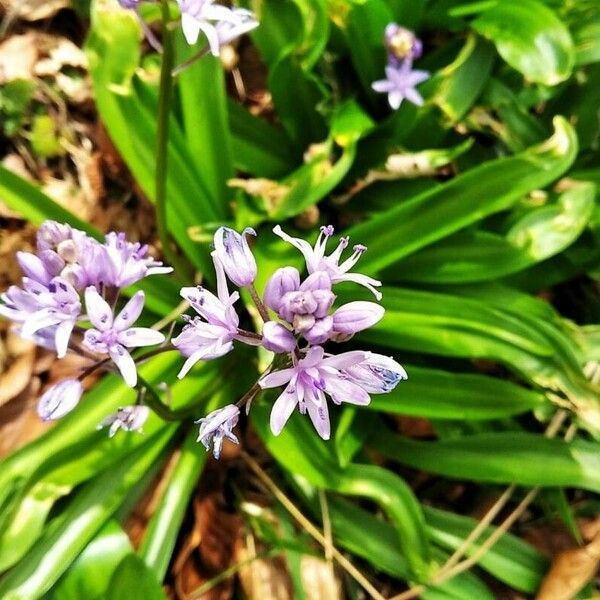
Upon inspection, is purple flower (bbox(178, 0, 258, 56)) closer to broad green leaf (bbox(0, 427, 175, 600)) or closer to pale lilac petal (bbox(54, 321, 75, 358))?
pale lilac petal (bbox(54, 321, 75, 358))

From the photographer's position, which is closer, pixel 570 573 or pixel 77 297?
pixel 77 297

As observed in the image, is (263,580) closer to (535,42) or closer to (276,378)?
(276,378)

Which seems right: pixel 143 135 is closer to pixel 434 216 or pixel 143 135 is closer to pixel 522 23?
pixel 434 216

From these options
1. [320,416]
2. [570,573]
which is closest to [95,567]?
[320,416]

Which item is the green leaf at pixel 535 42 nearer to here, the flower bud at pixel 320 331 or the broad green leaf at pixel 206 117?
the broad green leaf at pixel 206 117

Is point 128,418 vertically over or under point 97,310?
under

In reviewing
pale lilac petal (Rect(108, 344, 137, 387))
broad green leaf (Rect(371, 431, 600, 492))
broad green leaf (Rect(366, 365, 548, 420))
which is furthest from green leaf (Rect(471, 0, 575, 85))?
pale lilac petal (Rect(108, 344, 137, 387))

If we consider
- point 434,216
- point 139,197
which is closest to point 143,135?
point 139,197
